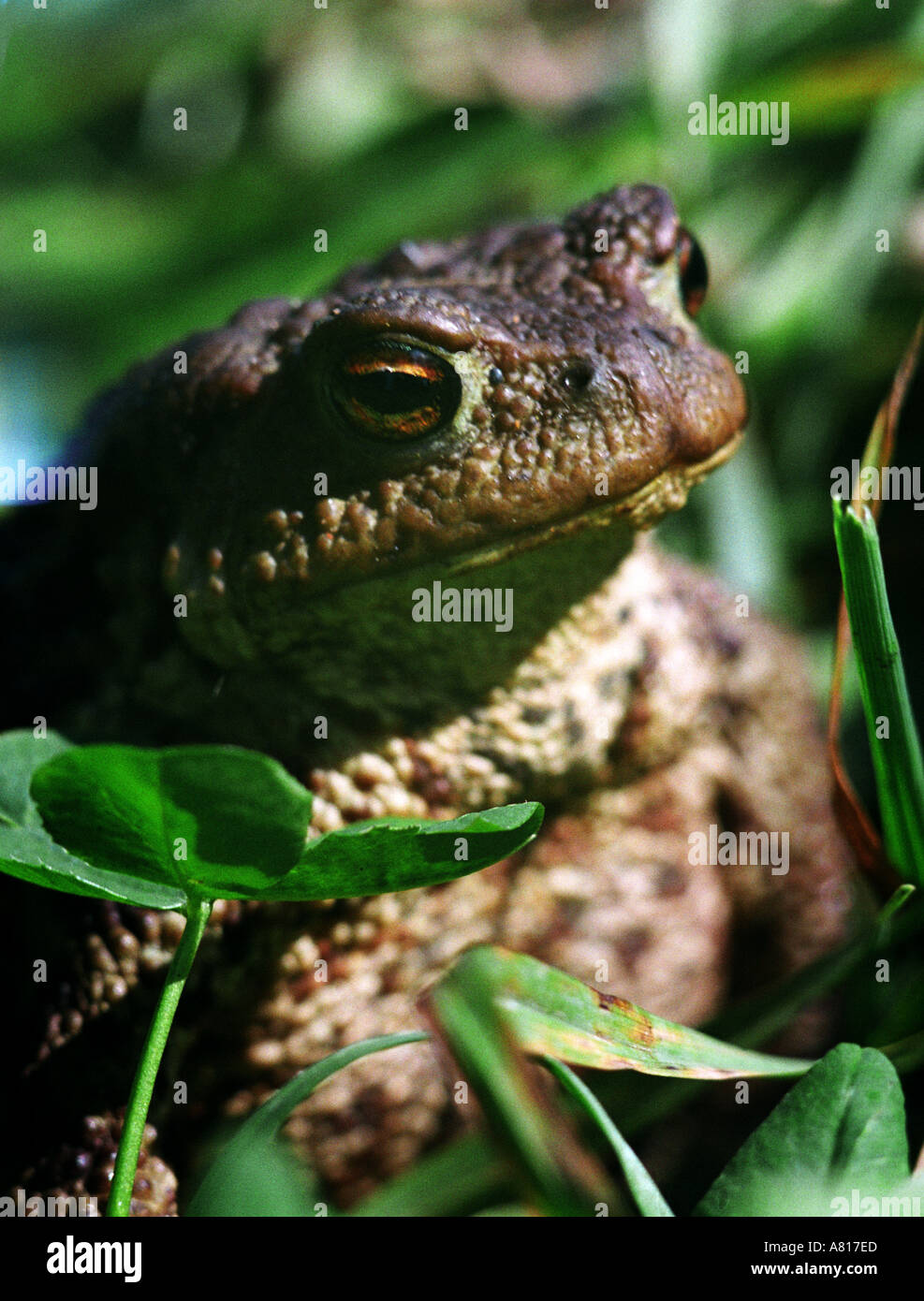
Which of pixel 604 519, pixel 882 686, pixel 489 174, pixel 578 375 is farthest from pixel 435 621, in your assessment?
pixel 489 174

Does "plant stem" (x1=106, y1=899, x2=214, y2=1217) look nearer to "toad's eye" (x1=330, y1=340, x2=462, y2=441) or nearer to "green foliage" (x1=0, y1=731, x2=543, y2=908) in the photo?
"green foliage" (x1=0, y1=731, x2=543, y2=908)

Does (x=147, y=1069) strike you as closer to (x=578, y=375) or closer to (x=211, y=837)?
(x=211, y=837)

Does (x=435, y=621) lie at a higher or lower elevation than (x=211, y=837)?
higher

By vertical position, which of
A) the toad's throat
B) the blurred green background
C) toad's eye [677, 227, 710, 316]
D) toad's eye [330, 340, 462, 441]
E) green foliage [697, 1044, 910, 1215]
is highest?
the blurred green background

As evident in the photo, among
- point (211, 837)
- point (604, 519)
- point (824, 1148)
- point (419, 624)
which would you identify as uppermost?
point (604, 519)

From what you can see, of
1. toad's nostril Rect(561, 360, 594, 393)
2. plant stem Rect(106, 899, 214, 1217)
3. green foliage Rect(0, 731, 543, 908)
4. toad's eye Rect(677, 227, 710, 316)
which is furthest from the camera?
toad's eye Rect(677, 227, 710, 316)

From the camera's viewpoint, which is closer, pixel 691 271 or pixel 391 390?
pixel 391 390

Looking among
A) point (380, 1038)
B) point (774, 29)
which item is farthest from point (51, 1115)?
point (774, 29)

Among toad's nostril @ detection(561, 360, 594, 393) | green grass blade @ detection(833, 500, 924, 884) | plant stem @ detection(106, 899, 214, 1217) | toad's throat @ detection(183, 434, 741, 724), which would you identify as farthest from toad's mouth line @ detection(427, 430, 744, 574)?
plant stem @ detection(106, 899, 214, 1217)
